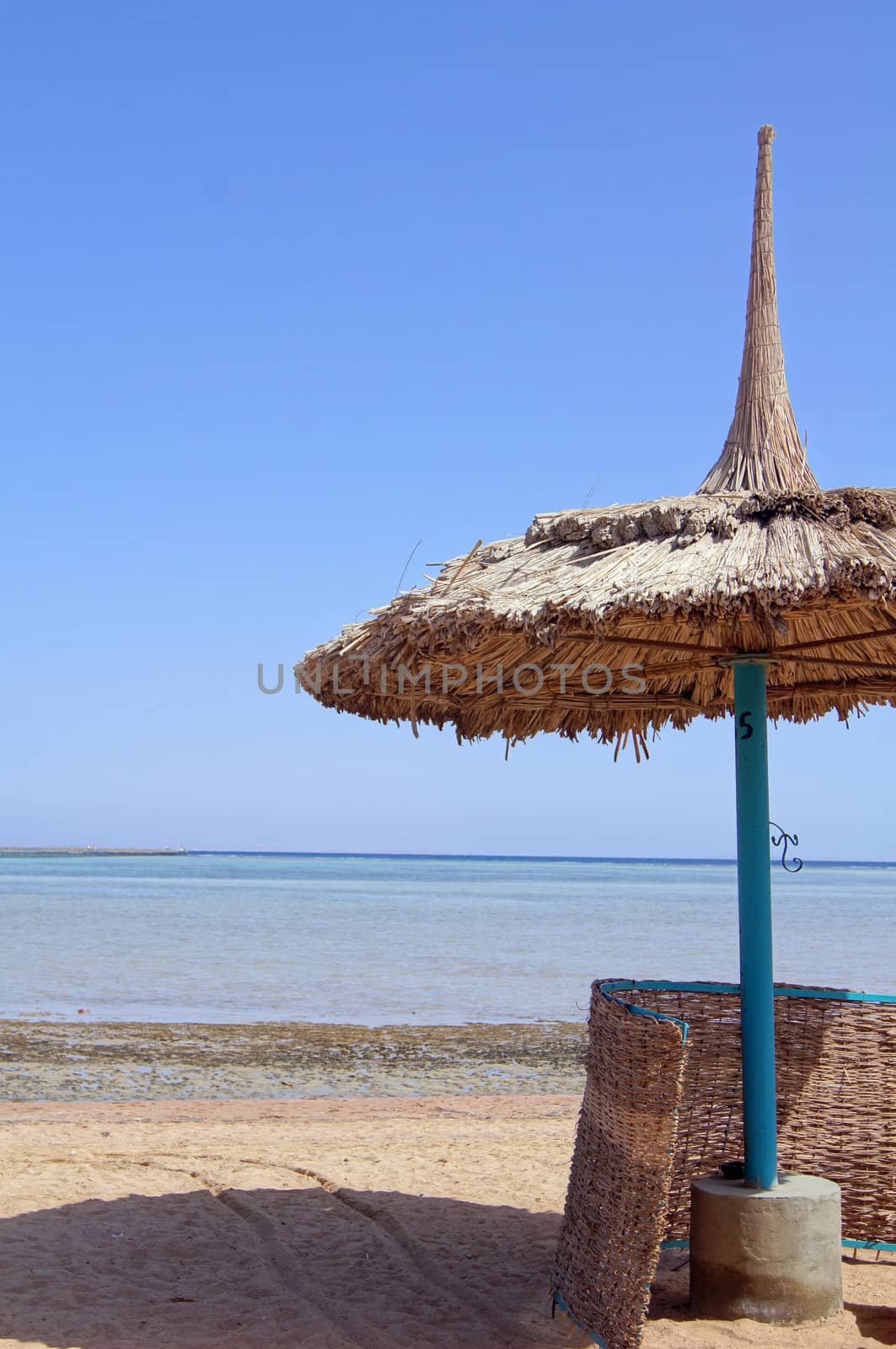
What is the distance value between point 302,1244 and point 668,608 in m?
2.98

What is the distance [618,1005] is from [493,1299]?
130 cm

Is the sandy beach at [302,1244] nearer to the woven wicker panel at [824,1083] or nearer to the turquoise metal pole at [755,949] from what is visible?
the woven wicker panel at [824,1083]

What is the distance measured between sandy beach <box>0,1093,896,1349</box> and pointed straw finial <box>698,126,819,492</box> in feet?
8.44

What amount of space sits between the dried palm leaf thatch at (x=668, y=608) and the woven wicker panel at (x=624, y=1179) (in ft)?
3.76

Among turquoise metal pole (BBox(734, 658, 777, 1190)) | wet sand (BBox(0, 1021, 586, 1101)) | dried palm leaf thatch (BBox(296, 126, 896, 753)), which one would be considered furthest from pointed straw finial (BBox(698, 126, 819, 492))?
wet sand (BBox(0, 1021, 586, 1101))

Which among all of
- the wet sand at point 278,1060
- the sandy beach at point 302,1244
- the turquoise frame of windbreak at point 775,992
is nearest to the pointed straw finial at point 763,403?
the turquoise frame of windbreak at point 775,992

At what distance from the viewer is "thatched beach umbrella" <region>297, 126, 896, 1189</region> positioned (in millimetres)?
3250

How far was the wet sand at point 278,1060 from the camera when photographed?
891 centimetres

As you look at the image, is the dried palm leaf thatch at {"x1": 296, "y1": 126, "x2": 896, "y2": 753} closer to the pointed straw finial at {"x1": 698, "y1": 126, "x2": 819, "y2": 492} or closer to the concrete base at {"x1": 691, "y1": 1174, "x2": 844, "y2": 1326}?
the pointed straw finial at {"x1": 698, "y1": 126, "x2": 819, "y2": 492}

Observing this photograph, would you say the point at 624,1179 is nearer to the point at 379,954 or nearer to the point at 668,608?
the point at 668,608

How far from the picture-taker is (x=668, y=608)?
10.5 feet

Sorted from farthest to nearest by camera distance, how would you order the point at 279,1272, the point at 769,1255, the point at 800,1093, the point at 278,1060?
the point at 278,1060 < the point at 279,1272 < the point at 800,1093 < the point at 769,1255

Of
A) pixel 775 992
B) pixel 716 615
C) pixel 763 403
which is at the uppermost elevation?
pixel 763 403

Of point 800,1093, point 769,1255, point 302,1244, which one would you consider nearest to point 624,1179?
point 769,1255
